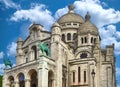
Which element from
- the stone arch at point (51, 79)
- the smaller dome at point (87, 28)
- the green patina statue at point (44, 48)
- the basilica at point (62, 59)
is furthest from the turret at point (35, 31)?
the smaller dome at point (87, 28)

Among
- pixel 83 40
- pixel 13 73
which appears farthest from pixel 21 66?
pixel 83 40

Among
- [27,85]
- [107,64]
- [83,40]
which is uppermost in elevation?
[83,40]

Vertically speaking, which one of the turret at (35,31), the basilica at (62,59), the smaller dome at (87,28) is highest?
the smaller dome at (87,28)

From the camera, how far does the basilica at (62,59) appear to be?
196ft

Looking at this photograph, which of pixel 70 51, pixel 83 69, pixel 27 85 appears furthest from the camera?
pixel 70 51

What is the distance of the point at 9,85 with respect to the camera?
65.3 m

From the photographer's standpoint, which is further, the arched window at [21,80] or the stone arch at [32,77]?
the arched window at [21,80]

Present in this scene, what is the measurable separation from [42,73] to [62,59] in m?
9.72

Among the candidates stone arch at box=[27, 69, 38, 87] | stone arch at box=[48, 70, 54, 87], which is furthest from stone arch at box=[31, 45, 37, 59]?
stone arch at box=[48, 70, 54, 87]

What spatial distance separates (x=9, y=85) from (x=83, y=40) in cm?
1952

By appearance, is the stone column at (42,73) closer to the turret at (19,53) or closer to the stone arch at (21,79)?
the stone arch at (21,79)

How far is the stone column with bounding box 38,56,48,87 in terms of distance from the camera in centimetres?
5579

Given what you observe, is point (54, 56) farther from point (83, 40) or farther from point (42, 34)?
point (83, 40)

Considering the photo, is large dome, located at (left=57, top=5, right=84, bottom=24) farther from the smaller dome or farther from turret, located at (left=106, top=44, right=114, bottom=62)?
turret, located at (left=106, top=44, right=114, bottom=62)
